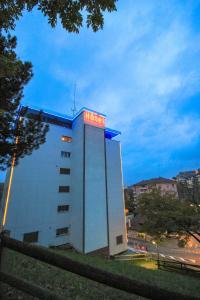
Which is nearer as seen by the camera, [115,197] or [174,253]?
[115,197]

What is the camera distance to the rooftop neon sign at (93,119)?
25422 millimetres

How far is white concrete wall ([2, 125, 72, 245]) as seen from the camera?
19.3m

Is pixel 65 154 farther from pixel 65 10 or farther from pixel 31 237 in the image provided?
pixel 65 10

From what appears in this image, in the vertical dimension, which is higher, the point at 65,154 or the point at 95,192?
the point at 65,154

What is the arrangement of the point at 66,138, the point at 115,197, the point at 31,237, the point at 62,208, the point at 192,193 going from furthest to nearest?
the point at 115,197 < the point at 66,138 < the point at 62,208 < the point at 192,193 < the point at 31,237

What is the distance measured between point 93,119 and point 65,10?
76.6 ft

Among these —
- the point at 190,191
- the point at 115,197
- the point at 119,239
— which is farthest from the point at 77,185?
the point at 190,191

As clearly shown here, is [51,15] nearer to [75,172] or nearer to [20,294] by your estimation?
[20,294]

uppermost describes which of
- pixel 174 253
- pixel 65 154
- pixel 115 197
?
pixel 65 154

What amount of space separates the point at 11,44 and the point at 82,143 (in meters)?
17.4

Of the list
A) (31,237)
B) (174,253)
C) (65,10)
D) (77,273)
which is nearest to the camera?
(77,273)

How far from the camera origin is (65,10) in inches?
118

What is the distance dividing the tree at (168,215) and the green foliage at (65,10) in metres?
14.8

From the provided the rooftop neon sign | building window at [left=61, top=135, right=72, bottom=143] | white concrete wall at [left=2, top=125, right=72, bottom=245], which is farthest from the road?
building window at [left=61, top=135, right=72, bottom=143]
